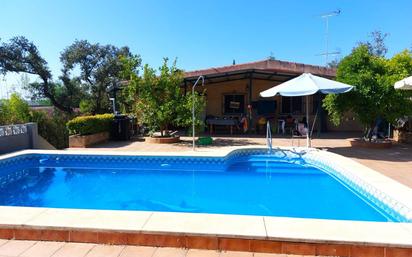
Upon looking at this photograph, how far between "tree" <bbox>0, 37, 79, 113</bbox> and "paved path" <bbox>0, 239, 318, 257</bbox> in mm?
18653

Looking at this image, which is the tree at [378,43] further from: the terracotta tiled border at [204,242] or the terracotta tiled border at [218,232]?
the terracotta tiled border at [204,242]

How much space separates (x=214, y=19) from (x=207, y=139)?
11.9m

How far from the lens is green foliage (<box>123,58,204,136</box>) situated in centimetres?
1072

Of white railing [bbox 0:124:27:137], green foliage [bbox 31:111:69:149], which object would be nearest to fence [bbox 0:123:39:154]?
white railing [bbox 0:124:27:137]

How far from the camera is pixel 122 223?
3.18m

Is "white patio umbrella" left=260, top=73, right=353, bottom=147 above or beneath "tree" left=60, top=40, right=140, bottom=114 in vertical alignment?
beneath

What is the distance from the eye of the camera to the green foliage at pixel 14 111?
1091cm

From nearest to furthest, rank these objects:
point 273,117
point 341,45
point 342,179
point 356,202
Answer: point 356,202
point 342,179
point 273,117
point 341,45

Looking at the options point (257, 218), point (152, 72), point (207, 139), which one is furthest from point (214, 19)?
point (257, 218)

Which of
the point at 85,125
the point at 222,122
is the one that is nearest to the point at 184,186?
the point at 85,125

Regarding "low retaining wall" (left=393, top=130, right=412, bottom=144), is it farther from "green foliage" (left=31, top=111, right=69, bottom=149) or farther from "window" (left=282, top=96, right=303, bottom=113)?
"green foliage" (left=31, top=111, right=69, bottom=149)

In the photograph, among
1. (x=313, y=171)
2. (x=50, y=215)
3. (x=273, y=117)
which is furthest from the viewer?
(x=273, y=117)

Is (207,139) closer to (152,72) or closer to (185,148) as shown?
(185,148)

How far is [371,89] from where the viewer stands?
8383 millimetres
